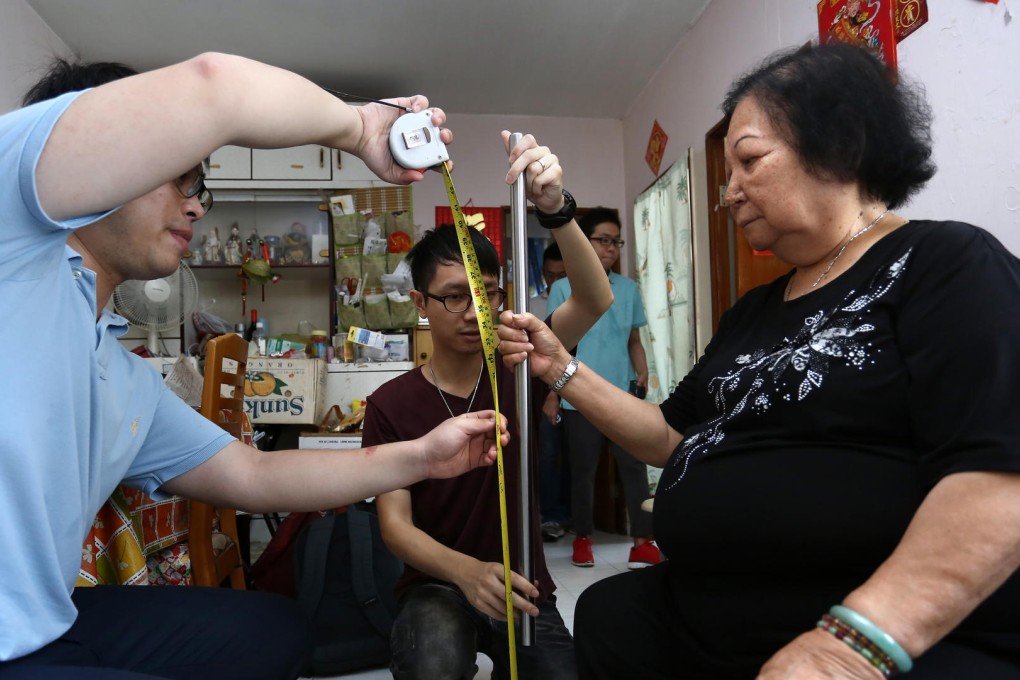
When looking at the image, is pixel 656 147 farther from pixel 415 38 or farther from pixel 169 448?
pixel 169 448

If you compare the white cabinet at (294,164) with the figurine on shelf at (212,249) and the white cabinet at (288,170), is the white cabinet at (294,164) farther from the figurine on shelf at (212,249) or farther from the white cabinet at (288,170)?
the figurine on shelf at (212,249)

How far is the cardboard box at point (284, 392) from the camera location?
14.1 ft

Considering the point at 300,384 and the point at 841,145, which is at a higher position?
the point at 841,145

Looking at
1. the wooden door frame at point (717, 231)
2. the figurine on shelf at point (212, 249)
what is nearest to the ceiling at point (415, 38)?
the wooden door frame at point (717, 231)

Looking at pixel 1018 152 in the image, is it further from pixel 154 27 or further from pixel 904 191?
pixel 154 27

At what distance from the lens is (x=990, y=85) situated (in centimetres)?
185

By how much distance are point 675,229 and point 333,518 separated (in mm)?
2591

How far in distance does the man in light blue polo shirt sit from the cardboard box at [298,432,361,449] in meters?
2.75

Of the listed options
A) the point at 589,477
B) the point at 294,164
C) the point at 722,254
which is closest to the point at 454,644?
the point at 589,477

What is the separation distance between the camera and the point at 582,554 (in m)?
3.58

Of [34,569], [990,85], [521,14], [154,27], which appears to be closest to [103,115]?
[34,569]

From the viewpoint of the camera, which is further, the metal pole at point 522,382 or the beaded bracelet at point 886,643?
the metal pole at point 522,382

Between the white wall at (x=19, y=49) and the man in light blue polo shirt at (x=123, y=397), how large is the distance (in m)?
2.94

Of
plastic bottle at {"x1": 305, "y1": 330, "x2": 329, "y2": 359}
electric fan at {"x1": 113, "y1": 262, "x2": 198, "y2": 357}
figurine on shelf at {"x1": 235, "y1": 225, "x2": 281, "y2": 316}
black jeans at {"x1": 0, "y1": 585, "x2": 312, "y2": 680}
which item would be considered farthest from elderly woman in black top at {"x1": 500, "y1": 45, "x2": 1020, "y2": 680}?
figurine on shelf at {"x1": 235, "y1": 225, "x2": 281, "y2": 316}
